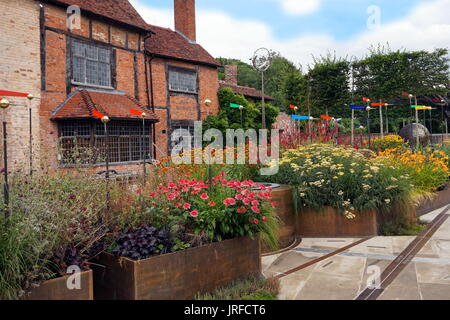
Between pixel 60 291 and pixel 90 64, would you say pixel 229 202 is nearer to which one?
pixel 60 291

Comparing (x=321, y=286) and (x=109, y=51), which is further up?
(x=109, y=51)

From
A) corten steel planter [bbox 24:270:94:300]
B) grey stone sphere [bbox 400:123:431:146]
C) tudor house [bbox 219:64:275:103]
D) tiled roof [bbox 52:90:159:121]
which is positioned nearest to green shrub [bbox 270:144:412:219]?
corten steel planter [bbox 24:270:94:300]

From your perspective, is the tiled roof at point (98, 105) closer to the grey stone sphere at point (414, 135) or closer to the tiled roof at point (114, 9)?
the tiled roof at point (114, 9)

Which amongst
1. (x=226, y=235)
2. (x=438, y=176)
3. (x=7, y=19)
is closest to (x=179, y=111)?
(x=7, y=19)

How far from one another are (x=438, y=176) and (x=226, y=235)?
6.28 metres

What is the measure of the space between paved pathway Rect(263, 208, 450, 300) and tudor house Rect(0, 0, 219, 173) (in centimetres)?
534

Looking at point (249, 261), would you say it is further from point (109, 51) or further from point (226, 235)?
point (109, 51)

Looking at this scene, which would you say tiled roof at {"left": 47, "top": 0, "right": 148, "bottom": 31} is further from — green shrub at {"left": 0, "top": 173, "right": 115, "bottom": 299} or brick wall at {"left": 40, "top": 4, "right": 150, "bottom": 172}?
green shrub at {"left": 0, "top": 173, "right": 115, "bottom": 299}

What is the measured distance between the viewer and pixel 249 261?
3889 millimetres

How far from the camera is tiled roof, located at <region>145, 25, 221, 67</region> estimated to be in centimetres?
1480

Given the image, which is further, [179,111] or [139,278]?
[179,111]

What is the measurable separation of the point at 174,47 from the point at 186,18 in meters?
2.53

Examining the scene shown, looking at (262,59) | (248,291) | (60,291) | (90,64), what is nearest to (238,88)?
(90,64)

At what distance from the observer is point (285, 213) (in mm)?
5586
